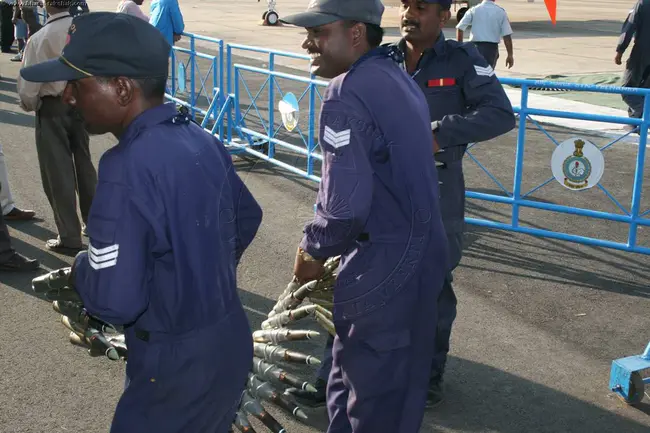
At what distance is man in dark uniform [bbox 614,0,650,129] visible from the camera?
1128 centimetres

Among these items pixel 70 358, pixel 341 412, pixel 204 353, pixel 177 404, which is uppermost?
pixel 204 353

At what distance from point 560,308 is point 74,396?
341 centimetres

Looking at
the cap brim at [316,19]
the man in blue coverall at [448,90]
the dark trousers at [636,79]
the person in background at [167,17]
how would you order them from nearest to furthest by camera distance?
the cap brim at [316,19], the man in blue coverall at [448,90], the person in background at [167,17], the dark trousers at [636,79]

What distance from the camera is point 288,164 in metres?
9.66

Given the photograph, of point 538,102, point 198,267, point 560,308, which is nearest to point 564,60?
point 538,102

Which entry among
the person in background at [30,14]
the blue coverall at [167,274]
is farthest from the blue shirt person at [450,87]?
the person in background at [30,14]

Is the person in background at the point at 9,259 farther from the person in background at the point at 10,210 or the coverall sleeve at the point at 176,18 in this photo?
the coverall sleeve at the point at 176,18

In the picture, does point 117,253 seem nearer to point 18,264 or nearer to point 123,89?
point 123,89

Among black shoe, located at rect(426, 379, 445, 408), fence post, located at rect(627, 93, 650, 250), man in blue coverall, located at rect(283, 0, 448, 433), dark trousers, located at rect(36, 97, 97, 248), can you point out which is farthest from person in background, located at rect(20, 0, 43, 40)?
man in blue coverall, located at rect(283, 0, 448, 433)

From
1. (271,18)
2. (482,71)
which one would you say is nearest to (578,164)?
(482,71)

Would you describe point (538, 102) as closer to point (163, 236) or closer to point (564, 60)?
point (564, 60)

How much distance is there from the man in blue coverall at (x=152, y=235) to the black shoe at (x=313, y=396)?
1.81 meters

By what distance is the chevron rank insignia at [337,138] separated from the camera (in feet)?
9.03

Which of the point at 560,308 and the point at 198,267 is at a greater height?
the point at 198,267
